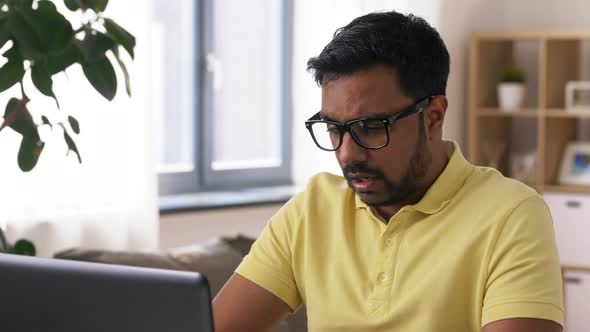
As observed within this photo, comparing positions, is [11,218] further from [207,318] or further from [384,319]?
[207,318]

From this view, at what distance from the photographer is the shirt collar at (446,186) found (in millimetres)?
1707

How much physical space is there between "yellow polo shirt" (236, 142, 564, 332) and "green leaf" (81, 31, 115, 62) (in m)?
0.52

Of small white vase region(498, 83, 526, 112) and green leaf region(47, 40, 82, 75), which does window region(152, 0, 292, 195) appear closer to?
small white vase region(498, 83, 526, 112)

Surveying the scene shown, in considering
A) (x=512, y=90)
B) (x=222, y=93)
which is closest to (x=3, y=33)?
(x=222, y=93)

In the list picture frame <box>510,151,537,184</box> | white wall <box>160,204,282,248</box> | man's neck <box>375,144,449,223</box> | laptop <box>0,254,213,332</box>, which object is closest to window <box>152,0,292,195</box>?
white wall <box>160,204,282,248</box>

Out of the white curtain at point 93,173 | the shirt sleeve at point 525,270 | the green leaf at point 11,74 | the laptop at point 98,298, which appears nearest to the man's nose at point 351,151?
the shirt sleeve at point 525,270

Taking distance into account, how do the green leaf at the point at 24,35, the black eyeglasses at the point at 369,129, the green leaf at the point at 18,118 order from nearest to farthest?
the black eyeglasses at the point at 369,129
the green leaf at the point at 24,35
the green leaf at the point at 18,118

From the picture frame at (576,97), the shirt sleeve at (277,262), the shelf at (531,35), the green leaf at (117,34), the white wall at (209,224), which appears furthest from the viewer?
the picture frame at (576,97)

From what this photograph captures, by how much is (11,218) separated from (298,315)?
1084 millimetres

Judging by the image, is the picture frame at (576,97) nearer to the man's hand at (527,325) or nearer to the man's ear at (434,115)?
the man's ear at (434,115)

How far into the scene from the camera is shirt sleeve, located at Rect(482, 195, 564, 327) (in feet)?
4.98

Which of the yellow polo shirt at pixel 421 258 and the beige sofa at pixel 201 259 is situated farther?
the beige sofa at pixel 201 259

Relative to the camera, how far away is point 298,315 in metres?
2.59

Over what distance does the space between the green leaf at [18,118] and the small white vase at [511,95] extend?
9.20ft
